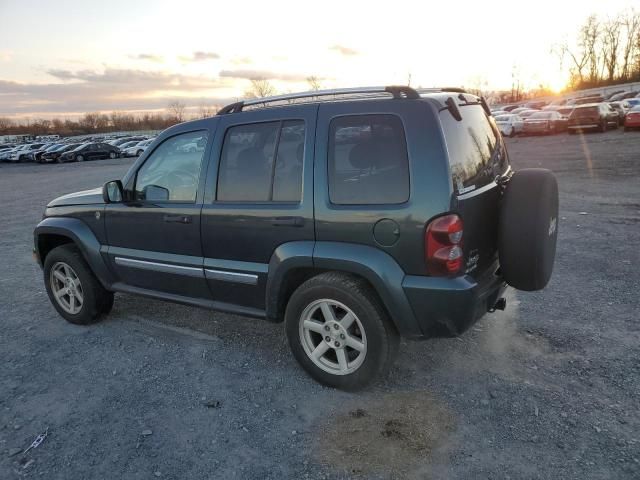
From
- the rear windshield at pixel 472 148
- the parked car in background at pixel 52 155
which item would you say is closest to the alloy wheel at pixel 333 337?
the rear windshield at pixel 472 148

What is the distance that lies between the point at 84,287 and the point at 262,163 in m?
2.29

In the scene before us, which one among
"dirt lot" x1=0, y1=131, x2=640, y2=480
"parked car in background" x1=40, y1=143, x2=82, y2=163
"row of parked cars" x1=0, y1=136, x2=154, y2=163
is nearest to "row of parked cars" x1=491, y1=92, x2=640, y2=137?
"dirt lot" x1=0, y1=131, x2=640, y2=480

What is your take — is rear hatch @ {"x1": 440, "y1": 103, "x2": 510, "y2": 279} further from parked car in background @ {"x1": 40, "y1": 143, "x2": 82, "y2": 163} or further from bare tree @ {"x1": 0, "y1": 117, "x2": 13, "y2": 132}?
bare tree @ {"x1": 0, "y1": 117, "x2": 13, "y2": 132}

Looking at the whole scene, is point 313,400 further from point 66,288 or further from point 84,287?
point 66,288

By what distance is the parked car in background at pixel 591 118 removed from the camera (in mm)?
24797

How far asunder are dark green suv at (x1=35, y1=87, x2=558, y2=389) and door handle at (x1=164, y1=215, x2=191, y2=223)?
0.06ft

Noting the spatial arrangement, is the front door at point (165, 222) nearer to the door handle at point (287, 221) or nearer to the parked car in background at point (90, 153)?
the door handle at point (287, 221)

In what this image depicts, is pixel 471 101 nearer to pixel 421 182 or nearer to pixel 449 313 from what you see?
pixel 421 182

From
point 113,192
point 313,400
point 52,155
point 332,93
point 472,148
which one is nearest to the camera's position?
point 472,148

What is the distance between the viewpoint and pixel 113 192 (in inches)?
162

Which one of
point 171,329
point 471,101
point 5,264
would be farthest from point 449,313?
point 5,264

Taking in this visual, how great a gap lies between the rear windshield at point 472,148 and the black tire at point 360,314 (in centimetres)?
88

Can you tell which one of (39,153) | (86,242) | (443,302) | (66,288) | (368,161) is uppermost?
(39,153)

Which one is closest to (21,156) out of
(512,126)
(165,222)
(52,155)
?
(52,155)
